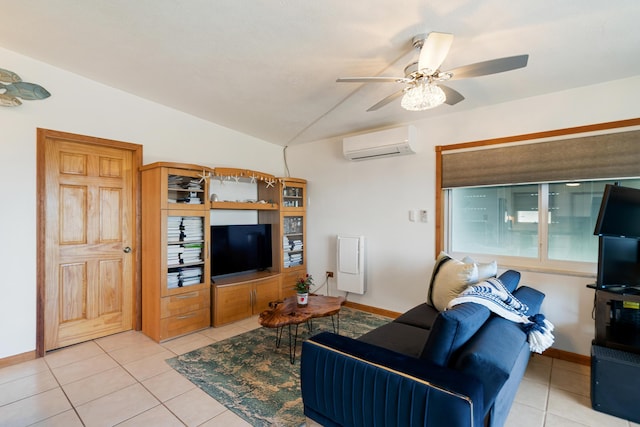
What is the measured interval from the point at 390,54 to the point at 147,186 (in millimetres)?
2778

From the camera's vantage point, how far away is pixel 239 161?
169 inches

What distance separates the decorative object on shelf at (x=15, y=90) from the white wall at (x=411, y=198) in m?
3.06

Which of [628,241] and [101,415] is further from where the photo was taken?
[628,241]

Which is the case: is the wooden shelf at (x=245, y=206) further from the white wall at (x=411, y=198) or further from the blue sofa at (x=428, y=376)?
the blue sofa at (x=428, y=376)

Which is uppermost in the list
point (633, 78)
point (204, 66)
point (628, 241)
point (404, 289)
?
point (204, 66)

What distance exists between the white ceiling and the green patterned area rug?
257cm

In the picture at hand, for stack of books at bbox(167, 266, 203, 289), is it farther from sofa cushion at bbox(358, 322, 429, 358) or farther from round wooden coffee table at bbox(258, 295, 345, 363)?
sofa cushion at bbox(358, 322, 429, 358)

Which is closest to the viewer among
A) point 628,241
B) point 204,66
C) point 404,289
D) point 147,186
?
point 628,241

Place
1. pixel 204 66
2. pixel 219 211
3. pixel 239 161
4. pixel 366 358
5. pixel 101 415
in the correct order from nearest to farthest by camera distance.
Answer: pixel 366 358
pixel 101 415
pixel 204 66
pixel 219 211
pixel 239 161

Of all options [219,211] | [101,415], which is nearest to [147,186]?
[219,211]

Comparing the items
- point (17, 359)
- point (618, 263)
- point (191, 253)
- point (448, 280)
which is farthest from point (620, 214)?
point (17, 359)

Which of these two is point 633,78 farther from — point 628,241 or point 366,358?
point 366,358

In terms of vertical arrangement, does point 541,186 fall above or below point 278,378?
above

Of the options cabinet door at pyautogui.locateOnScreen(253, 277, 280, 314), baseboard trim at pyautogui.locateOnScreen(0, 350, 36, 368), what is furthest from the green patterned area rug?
baseboard trim at pyautogui.locateOnScreen(0, 350, 36, 368)
